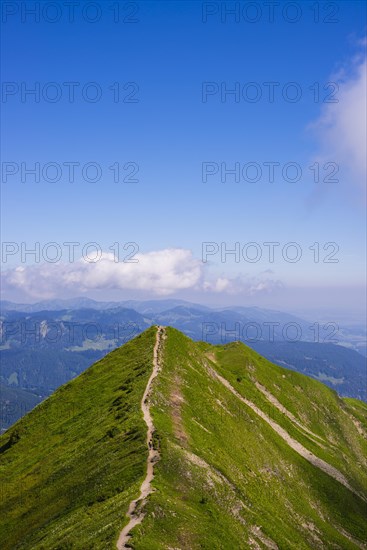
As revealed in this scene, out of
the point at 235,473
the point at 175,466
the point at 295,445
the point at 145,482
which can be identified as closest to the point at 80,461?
the point at 175,466

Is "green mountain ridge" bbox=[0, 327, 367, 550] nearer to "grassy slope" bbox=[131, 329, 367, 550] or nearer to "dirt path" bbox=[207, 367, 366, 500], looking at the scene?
"grassy slope" bbox=[131, 329, 367, 550]

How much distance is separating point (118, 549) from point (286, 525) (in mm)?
37256

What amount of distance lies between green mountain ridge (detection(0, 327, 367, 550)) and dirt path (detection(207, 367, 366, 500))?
411mm

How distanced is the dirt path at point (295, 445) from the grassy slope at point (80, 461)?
23029 mm

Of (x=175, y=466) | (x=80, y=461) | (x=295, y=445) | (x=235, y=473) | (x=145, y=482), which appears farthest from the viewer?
(x=295, y=445)

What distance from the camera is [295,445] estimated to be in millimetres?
104812

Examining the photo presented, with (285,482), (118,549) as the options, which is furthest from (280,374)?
(118,549)

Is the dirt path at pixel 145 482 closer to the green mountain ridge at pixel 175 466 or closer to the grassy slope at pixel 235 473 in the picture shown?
the green mountain ridge at pixel 175 466

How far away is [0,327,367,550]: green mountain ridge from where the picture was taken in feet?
140

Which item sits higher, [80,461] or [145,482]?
[145,482]

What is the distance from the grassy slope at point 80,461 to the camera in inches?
1766

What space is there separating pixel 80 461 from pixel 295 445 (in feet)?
198

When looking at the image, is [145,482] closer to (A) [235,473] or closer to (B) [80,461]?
(A) [235,473]

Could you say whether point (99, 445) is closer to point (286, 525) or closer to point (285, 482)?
point (286, 525)
